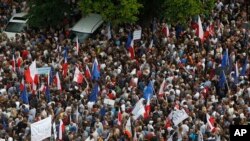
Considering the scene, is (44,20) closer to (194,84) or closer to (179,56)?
(179,56)

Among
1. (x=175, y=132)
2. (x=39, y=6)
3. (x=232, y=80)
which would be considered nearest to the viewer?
(x=175, y=132)

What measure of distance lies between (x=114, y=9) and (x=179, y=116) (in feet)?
29.9

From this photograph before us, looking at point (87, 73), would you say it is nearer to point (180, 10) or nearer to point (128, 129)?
point (128, 129)

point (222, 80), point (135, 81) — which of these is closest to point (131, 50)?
point (135, 81)

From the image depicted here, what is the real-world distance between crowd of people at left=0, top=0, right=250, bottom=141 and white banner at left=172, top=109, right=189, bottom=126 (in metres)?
0.18

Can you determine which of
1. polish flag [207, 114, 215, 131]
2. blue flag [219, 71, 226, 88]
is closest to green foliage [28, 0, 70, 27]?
blue flag [219, 71, 226, 88]

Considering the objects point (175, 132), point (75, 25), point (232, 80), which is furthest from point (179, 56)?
point (175, 132)

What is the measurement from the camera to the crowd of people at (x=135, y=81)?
903 inches

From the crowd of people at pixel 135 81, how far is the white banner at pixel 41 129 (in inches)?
21.0

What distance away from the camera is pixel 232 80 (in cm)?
2752

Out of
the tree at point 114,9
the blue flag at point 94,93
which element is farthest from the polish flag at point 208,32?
the blue flag at point 94,93

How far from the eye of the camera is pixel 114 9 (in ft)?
102

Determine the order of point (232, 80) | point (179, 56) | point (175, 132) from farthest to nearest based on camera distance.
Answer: point (179, 56)
point (232, 80)
point (175, 132)

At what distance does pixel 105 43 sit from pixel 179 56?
10.9 ft
